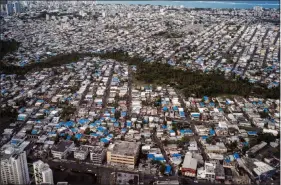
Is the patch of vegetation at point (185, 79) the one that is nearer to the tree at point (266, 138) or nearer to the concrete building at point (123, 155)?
the tree at point (266, 138)

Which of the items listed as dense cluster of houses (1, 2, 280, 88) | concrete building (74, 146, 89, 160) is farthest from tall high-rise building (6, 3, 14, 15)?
concrete building (74, 146, 89, 160)

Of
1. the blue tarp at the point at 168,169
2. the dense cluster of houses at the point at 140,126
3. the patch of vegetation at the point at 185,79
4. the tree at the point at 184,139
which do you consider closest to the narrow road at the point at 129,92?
the dense cluster of houses at the point at 140,126

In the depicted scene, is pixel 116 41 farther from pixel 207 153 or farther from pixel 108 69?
pixel 207 153

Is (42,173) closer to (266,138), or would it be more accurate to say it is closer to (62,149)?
(62,149)

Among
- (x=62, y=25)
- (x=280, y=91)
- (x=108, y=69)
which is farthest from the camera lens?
(x=62, y=25)

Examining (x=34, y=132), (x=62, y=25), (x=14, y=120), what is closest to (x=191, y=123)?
→ (x=34, y=132)

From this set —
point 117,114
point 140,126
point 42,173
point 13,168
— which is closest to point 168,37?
point 117,114
